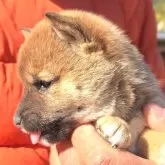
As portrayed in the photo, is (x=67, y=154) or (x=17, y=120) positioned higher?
(x=17, y=120)

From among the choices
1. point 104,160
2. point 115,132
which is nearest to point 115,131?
point 115,132

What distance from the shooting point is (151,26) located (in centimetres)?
302

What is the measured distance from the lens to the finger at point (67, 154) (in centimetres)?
228

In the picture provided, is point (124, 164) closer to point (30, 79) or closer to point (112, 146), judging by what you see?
point (112, 146)

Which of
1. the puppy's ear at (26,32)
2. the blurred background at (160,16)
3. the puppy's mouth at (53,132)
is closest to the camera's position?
the puppy's mouth at (53,132)

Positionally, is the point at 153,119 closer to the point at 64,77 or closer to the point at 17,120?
the point at 64,77

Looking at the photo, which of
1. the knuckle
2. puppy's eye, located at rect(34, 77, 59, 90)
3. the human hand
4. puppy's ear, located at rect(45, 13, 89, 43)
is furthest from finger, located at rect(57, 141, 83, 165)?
puppy's ear, located at rect(45, 13, 89, 43)

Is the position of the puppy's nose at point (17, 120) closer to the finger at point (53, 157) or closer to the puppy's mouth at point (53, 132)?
the puppy's mouth at point (53, 132)

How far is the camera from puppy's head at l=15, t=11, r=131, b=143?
222 centimetres

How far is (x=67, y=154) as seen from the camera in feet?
7.56

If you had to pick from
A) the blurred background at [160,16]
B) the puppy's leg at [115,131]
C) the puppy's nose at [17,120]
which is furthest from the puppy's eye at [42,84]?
the blurred background at [160,16]

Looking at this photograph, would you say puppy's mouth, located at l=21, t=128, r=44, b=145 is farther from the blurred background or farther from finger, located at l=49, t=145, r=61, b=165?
the blurred background

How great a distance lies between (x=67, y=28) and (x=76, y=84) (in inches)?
8.6

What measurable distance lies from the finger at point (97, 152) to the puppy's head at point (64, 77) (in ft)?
0.20
